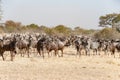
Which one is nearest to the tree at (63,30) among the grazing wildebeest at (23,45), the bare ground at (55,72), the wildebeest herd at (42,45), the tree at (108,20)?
the tree at (108,20)

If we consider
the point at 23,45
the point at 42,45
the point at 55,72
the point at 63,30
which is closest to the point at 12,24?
the point at 63,30

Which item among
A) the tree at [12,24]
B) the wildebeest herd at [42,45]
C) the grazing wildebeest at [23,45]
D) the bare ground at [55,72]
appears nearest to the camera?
the bare ground at [55,72]

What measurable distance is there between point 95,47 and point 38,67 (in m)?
22.9

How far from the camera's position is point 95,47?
152 feet

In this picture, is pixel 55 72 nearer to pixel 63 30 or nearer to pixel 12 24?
pixel 63 30

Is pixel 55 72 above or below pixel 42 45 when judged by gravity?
below

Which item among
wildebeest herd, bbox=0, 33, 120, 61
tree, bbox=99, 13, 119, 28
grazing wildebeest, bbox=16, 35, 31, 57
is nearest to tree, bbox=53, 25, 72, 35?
tree, bbox=99, 13, 119, 28

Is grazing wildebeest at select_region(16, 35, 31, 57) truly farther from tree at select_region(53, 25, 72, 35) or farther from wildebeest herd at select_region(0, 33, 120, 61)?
tree at select_region(53, 25, 72, 35)

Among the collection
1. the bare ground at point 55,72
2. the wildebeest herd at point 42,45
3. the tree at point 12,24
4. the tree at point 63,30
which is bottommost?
the bare ground at point 55,72

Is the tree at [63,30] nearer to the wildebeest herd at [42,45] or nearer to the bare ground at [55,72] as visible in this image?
the wildebeest herd at [42,45]

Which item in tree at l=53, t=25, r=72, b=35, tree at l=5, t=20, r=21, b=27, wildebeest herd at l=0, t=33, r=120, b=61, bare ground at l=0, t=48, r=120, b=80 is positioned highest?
tree at l=5, t=20, r=21, b=27

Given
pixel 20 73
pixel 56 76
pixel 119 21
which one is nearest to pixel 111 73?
pixel 56 76

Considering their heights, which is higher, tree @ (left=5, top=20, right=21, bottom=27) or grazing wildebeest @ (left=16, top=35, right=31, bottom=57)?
tree @ (left=5, top=20, right=21, bottom=27)

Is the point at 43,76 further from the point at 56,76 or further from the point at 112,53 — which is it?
the point at 112,53
